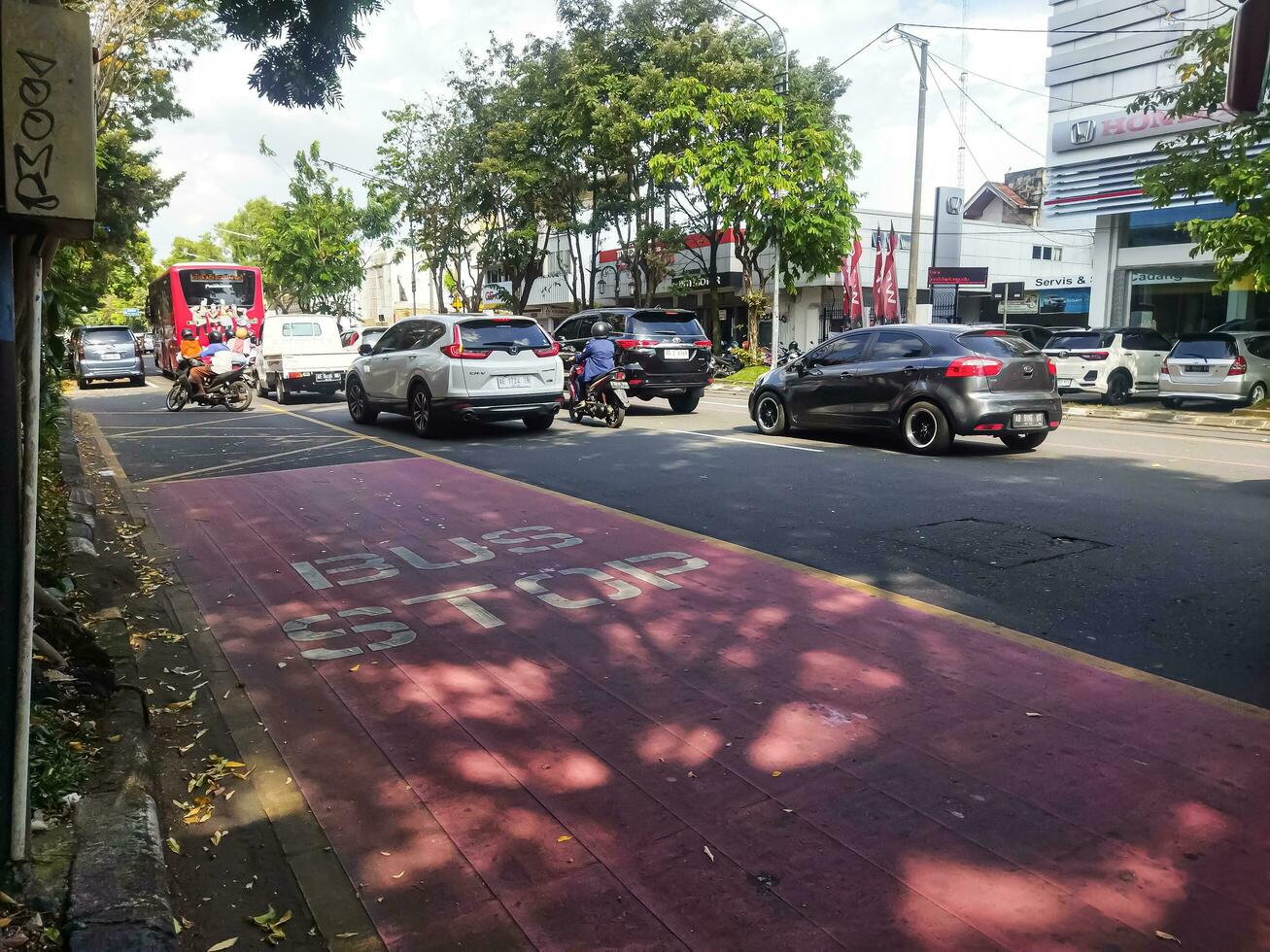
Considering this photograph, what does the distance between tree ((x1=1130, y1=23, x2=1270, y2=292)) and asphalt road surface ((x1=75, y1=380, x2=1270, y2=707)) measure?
2.86 meters

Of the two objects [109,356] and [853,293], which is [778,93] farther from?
[109,356]

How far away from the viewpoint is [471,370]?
1349 cm

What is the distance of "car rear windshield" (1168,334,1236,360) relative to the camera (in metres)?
18.4

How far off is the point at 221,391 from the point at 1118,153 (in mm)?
22103

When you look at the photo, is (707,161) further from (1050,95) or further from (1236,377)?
(1236,377)

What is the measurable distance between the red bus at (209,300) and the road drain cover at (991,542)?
25.7 metres

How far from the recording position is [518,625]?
18.4ft

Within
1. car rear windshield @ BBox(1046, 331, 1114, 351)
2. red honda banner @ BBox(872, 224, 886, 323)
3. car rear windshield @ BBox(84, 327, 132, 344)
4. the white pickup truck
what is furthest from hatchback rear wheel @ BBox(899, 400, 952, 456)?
car rear windshield @ BBox(84, 327, 132, 344)

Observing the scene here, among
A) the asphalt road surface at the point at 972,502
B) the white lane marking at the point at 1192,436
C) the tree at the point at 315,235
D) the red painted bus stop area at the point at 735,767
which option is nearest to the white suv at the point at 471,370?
the asphalt road surface at the point at 972,502

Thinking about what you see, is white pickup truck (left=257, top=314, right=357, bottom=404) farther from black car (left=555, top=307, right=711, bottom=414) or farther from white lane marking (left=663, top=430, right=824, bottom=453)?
white lane marking (left=663, top=430, right=824, bottom=453)

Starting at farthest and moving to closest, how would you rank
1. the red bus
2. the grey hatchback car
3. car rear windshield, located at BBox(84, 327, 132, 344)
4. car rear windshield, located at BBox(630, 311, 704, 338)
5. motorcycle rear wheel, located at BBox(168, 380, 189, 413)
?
the red bus
car rear windshield, located at BBox(84, 327, 132, 344)
the grey hatchback car
motorcycle rear wheel, located at BBox(168, 380, 189, 413)
car rear windshield, located at BBox(630, 311, 704, 338)

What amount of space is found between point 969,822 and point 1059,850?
288 mm

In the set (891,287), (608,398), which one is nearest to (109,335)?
(608,398)

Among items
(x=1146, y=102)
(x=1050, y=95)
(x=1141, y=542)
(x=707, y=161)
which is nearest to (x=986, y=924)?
(x=1141, y=542)
